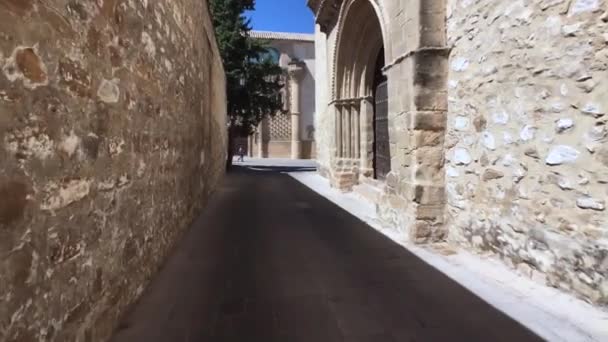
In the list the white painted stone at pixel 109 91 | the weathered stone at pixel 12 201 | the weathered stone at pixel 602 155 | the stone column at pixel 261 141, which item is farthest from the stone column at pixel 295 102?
the weathered stone at pixel 12 201

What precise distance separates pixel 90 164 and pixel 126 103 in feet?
1.90

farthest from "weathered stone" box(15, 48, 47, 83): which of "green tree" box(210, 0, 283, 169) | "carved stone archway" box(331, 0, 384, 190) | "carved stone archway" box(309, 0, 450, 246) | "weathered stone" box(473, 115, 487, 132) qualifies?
"green tree" box(210, 0, 283, 169)

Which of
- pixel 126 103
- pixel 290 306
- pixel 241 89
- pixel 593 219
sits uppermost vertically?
pixel 241 89

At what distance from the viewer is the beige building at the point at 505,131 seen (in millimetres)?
2404

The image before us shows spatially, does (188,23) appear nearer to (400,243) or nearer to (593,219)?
(400,243)

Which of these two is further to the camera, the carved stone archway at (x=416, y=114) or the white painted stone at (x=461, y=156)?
the carved stone archway at (x=416, y=114)

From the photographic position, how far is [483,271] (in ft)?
10.1

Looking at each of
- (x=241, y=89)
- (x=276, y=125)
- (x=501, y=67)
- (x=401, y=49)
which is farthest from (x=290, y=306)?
(x=276, y=125)

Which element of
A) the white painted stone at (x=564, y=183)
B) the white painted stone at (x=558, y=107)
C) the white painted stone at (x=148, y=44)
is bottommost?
the white painted stone at (x=564, y=183)

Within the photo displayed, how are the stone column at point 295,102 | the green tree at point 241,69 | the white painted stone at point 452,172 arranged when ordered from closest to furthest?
1. the white painted stone at point 452,172
2. the green tree at point 241,69
3. the stone column at point 295,102

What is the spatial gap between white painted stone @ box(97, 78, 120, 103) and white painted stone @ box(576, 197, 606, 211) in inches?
114

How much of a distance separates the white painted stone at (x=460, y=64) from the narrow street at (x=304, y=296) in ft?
6.16

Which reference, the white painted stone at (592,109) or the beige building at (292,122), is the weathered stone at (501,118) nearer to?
the white painted stone at (592,109)

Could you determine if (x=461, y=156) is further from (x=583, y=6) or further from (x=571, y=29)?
(x=583, y=6)
